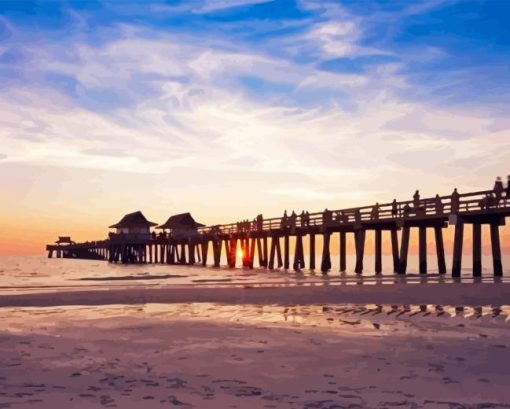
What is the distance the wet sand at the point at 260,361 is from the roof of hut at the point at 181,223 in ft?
211

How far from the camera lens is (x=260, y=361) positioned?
7.66 metres

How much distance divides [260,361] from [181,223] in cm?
7029

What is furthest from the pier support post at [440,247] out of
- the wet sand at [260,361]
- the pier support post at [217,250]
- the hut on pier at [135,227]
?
the hut on pier at [135,227]

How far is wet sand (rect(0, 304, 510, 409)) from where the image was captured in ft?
18.9

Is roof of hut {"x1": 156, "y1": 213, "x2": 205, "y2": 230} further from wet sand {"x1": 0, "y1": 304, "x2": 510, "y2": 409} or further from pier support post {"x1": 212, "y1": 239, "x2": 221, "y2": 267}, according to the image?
wet sand {"x1": 0, "y1": 304, "x2": 510, "y2": 409}

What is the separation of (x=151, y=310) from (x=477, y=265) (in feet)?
58.8

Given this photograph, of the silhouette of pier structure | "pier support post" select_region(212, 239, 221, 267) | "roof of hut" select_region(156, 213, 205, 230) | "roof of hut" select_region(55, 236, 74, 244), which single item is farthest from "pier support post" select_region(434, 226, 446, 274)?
"roof of hut" select_region(55, 236, 74, 244)

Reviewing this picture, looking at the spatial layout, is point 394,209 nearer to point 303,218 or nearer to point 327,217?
point 327,217

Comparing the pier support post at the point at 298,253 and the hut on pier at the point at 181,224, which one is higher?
the hut on pier at the point at 181,224

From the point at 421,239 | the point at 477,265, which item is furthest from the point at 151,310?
the point at 421,239

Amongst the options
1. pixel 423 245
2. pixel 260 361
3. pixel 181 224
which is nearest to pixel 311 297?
pixel 260 361

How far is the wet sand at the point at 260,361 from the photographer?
18.9 ft

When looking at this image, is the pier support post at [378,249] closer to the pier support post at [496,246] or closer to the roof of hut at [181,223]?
the pier support post at [496,246]

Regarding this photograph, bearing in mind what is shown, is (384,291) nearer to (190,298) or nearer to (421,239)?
(190,298)
